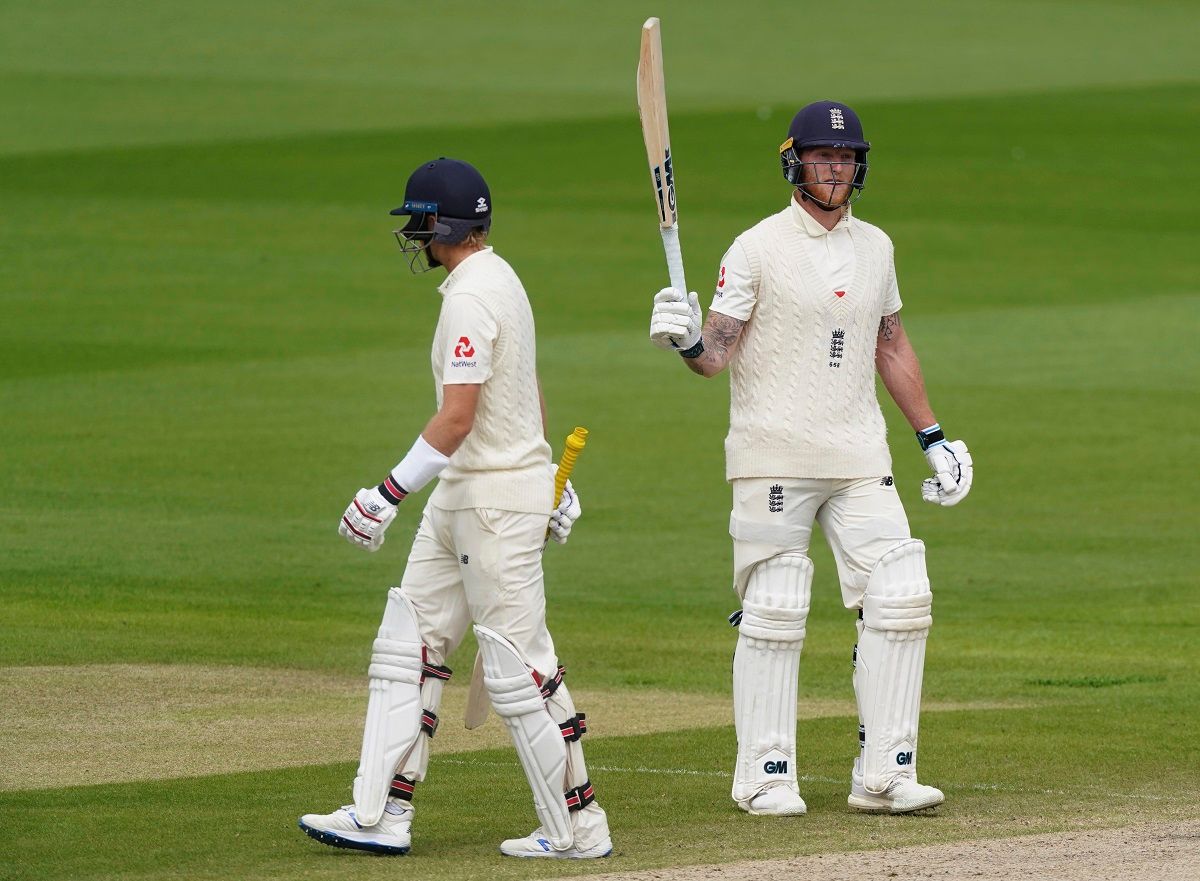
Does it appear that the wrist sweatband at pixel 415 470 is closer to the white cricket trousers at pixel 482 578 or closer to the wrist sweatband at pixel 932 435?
the white cricket trousers at pixel 482 578

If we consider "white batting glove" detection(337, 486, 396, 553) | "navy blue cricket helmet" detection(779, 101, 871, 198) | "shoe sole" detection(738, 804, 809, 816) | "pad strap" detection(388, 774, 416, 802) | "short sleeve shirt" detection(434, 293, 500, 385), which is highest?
"navy blue cricket helmet" detection(779, 101, 871, 198)

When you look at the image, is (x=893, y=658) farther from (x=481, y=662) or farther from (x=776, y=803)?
(x=481, y=662)

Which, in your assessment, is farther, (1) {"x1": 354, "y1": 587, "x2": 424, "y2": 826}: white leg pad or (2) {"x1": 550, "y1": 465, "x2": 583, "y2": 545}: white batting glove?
(2) {"x1": 550, "y1": 465, "x2": 583, "y2": 545}: white batting glove

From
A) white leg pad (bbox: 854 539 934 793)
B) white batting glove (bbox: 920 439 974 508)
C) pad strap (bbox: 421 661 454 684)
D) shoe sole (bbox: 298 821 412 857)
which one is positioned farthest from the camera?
white batting glove (bbox: 920 439 974 508)

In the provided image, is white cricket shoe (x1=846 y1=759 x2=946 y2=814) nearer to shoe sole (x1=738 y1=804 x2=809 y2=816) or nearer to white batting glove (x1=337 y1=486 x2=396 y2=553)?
shoe sole (x1=738 y1=804 x2=809 y2=816)

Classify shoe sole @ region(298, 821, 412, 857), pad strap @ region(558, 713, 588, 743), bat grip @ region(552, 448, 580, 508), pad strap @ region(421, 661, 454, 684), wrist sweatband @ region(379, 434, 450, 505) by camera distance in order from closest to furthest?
wrist sweatband @ region(379, 434, 450, 505), shoe sole @ region(298, 821, 412, 857), pad strap @ region(558, 713, 588, 743), pad strap @ region(421, 661, 454, 684), bat grip @ region(552, 448, 580, 508)

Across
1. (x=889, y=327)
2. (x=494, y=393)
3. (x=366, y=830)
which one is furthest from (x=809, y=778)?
(x=494, y=393)

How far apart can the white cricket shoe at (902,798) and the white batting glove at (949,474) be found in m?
1.06

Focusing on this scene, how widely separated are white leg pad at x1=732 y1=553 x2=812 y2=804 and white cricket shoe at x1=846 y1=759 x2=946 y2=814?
26cm

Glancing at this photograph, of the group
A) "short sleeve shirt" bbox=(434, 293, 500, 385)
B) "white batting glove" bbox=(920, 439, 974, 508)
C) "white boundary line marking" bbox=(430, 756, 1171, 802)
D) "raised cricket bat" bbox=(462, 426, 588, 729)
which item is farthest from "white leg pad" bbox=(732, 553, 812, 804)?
"short sleeve shirt" bbox=(434, 293, 500, 385)

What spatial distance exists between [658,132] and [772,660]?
1.85m

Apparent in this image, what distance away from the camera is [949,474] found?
8.01m

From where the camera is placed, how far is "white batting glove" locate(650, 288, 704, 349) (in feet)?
24.1

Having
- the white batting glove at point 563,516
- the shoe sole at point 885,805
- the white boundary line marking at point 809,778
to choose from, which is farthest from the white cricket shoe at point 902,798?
the white batting glove at point 563,516
